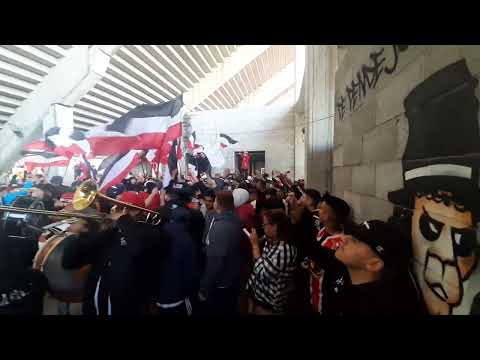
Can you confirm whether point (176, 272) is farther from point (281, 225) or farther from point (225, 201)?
point (281, 225)

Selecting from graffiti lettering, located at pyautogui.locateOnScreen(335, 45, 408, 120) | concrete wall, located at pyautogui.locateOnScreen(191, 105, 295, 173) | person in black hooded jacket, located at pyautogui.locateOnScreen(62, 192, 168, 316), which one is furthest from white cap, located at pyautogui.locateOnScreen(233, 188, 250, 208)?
concrete wall, located at pyautogui.locateOnScreen(191, 105, 295, 173)

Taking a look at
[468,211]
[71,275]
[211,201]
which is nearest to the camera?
[468,211]

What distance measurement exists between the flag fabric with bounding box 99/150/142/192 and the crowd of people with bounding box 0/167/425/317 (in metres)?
0.20

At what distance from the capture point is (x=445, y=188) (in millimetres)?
1210

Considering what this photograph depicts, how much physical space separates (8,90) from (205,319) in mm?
5038

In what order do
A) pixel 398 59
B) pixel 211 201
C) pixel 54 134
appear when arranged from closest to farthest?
pixel 398 59, pixel 54 134, pixel 211 201

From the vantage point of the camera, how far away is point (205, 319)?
6.45 ft

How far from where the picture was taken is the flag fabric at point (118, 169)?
2.28 m

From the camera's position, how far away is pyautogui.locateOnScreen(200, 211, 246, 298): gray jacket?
1.97m

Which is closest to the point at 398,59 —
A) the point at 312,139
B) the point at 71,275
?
the point at 71,275

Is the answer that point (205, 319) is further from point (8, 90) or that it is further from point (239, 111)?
point (239, 111)

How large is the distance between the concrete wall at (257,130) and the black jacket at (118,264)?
7393mm

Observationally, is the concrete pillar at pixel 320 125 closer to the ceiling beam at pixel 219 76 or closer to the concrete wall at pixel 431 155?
the ceiling beam at pixel 219 76

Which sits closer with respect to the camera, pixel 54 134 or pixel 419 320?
pixel 419 320
